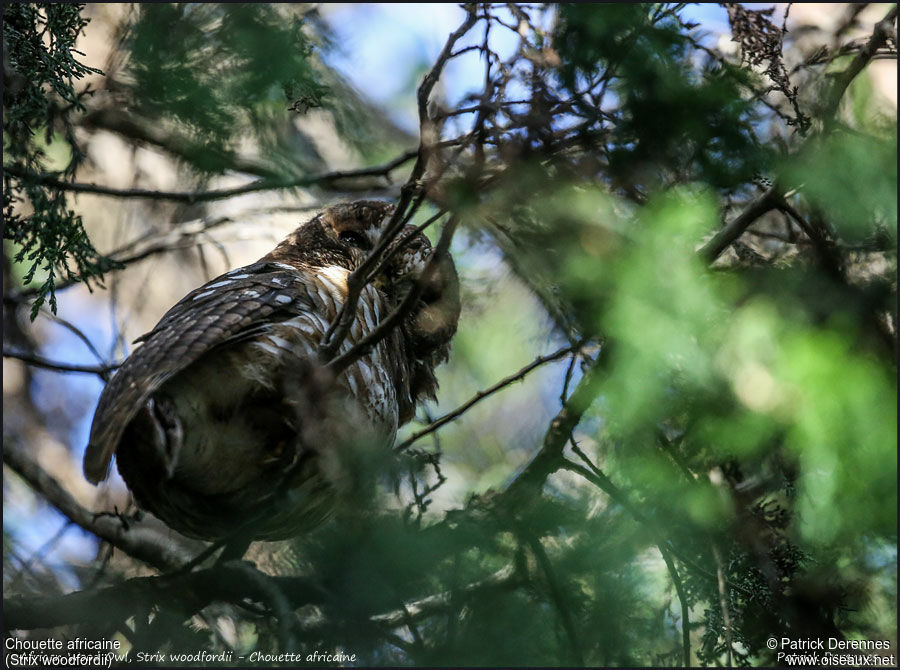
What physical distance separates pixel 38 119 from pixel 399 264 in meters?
1.98

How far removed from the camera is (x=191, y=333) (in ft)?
10.0

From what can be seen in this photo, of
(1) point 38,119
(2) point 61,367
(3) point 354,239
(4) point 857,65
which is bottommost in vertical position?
(4) point 857,65

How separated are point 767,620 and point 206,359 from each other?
96.7 inches

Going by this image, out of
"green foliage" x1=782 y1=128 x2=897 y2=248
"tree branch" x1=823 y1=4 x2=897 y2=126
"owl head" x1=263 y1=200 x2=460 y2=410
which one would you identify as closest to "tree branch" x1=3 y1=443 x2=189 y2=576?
"owl head" x1=263 y1=200 x2=460 y2=410

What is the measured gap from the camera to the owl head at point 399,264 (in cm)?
433

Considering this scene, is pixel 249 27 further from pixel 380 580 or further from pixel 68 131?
pixel 380 580

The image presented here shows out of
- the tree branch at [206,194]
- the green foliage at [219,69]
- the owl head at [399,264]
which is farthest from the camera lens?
the owl head at [399,264]

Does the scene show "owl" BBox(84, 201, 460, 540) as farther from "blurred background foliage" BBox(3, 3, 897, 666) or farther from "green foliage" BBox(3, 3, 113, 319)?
"green foliage" BBox(3, 3, 113, 319)

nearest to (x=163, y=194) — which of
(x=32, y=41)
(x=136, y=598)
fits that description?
(x=32, y=41)

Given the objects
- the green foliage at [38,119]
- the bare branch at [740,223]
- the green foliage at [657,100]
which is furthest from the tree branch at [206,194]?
the bare branch at [740,223]

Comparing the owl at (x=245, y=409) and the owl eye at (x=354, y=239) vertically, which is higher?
the owl eye at (x=354, y=239)

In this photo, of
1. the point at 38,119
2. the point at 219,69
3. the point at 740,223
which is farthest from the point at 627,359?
the point at 38,119

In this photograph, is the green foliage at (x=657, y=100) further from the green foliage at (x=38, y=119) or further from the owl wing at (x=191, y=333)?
the green foliage at (x=38, y=119)

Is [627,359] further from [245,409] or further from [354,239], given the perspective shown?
[354,239]
